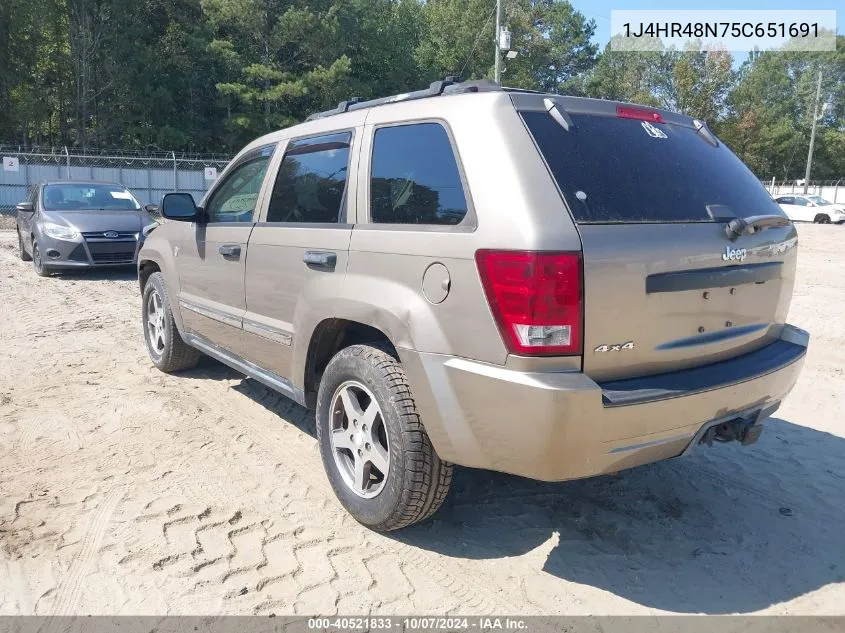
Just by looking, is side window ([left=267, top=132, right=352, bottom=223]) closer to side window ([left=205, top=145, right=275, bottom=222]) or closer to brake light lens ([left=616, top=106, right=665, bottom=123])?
side window ([left=205, top=145, right=275, bottom=222])

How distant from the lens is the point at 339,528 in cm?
319

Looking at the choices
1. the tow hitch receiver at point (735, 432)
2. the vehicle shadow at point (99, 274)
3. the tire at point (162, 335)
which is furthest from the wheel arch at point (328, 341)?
the vehicle shadow at point (99, 274)

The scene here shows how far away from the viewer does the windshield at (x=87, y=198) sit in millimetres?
10992

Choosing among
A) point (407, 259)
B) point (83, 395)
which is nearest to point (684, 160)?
point (407, 259)

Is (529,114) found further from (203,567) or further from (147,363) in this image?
(147,363)

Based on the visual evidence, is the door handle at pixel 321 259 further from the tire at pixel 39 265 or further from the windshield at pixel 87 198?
the windshield at pixel 87 198

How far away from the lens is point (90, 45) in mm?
34812

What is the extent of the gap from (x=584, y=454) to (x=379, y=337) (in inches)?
46.4

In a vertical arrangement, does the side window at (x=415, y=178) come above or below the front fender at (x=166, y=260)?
above

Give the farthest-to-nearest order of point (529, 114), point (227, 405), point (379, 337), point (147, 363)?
point (147, 363), point (227, 405), point (379, 337), point (529, 114)

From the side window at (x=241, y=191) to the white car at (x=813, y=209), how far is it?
1230 inches

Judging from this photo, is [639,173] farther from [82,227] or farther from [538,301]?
[82,227]

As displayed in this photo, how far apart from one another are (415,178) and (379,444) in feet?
4.10

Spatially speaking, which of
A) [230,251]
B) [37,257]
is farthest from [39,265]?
[230,251]
